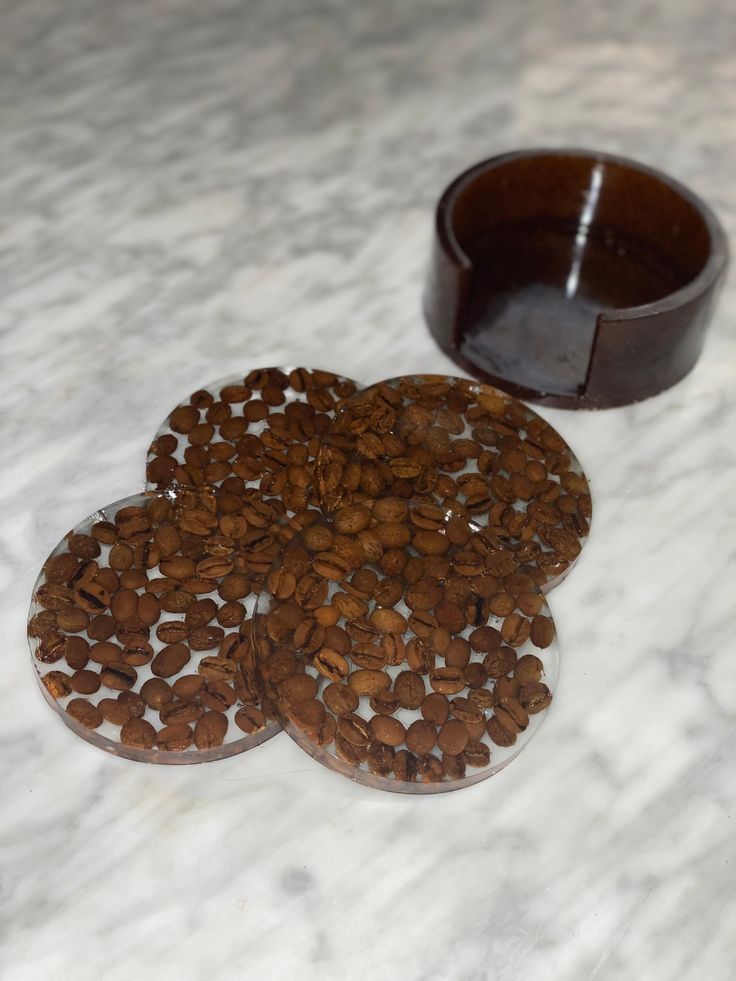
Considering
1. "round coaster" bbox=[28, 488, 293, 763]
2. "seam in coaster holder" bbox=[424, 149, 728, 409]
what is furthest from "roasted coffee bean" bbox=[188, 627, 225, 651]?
"seam in coaster holder" bbox=[424, 149, 728, 409]

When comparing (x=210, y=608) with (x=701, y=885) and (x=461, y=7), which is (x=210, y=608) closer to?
(x=701, y=885)

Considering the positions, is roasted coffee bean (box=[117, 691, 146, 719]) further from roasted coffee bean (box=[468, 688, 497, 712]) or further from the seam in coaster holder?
the seam in coaster holder

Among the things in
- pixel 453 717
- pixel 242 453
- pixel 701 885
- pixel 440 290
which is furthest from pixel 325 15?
pixel 701 885

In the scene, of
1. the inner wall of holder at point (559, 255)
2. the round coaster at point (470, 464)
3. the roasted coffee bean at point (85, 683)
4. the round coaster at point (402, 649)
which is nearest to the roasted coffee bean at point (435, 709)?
the round coaster at point (402, 649)

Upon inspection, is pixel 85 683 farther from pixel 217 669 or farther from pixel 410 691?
pixel 410 691

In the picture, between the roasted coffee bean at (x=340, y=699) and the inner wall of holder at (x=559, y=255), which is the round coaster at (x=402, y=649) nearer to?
the roasted coffee bean at (x=340, y=699)

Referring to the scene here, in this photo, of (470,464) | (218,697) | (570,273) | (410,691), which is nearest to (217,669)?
(218,697)
